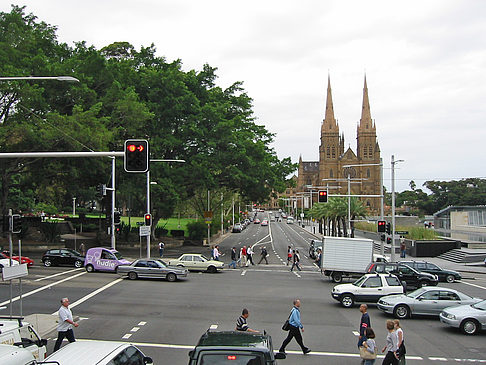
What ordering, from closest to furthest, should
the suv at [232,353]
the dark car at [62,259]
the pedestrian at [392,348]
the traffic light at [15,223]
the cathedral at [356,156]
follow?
1. the suv at [232,353]
2. the pedestrian at [392,348]
3. the traffic light at [15,223]
4. the dark car at [62,259]
5. the cathedral at [356,156]

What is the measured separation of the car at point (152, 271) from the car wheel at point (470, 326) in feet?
50.8

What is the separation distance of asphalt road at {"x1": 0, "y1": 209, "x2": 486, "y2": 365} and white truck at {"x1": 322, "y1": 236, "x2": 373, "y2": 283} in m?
1.14

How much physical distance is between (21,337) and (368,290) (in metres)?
14.5

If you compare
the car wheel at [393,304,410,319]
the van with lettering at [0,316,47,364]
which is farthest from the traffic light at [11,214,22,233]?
the car wheel at [393,304,410,319]

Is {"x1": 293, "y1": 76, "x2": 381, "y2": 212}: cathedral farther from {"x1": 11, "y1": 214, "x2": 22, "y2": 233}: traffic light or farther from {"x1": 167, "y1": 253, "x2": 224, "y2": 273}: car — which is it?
{"x1": 11, "y1": 214, "x2": 22, "y2": 233}: traffic light

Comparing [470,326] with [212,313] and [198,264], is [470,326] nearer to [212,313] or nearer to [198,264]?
[212,313]

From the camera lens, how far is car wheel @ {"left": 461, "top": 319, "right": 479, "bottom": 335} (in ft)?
54.9

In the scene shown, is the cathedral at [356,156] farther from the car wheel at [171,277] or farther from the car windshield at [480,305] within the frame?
the car windshield at [480,305]

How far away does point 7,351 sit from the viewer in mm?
8281

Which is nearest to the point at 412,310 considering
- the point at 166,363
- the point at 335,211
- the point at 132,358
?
the point at 166,363

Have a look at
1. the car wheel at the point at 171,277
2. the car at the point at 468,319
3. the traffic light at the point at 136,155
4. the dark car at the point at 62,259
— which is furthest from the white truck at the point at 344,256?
the traffic light at the point at 136,155

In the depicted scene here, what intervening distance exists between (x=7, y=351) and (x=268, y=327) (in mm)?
10343

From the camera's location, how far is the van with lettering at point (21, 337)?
411 inches

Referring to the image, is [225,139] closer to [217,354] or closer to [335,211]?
[335,211]
